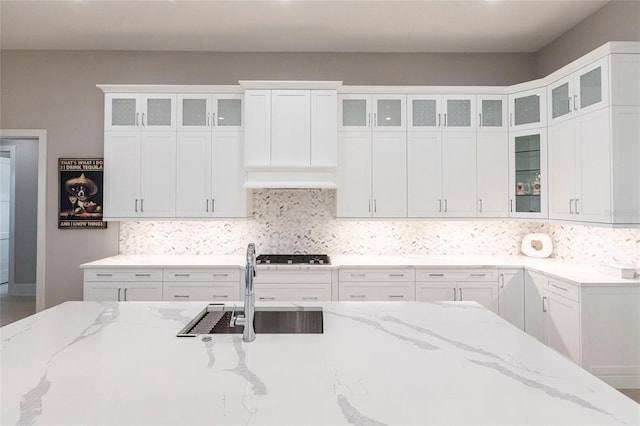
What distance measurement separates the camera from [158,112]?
3.57 meters

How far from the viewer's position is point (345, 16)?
10.5ft

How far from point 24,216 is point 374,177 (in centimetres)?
584

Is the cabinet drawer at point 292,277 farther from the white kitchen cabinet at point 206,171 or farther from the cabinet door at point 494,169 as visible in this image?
the cabinet door at point 494,169

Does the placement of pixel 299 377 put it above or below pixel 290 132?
below

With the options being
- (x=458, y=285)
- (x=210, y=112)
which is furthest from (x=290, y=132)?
(x=458, y=285)

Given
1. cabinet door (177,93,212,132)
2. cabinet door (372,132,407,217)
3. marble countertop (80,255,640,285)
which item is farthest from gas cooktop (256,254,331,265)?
cabinet door (177,93,212,132)

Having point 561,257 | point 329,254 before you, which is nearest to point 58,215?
point 329,254

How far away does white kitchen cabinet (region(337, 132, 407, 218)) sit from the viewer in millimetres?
3576

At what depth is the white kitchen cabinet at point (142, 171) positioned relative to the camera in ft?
11.7

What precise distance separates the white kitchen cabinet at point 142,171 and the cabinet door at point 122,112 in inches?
2.9

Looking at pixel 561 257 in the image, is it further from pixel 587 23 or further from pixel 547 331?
pixel 587 23

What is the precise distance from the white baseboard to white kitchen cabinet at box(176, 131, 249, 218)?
4097mm

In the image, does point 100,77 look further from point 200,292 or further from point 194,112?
point 200,292

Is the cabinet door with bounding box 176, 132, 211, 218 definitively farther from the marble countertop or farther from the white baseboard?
the white baseboard
